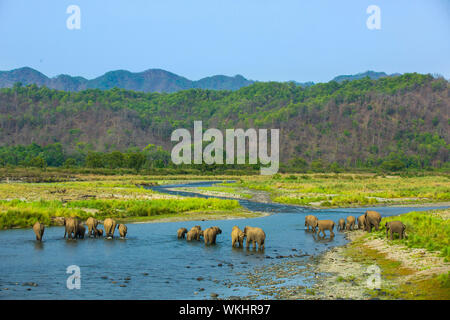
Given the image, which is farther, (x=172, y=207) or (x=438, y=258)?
(x=172, y=207)

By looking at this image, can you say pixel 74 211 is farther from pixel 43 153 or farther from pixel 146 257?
pixel 43 153

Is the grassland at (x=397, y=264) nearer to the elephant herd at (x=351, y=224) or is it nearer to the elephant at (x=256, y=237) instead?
the elephant herd at (x=351, y=224)

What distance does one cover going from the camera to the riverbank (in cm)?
1430

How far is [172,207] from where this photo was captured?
38875 millimetres

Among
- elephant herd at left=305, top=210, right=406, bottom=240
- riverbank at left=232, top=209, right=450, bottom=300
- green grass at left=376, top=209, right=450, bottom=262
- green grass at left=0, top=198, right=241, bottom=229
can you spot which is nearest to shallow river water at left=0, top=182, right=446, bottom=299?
elephant herd at left=305, top=210, right=406, bottom=240

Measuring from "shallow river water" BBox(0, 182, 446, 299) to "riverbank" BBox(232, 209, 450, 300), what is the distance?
2.70ft

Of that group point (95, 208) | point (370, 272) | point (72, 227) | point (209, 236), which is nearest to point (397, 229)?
point (370, 272)

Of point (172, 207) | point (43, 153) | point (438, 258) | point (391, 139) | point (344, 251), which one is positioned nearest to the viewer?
point (438, 258)

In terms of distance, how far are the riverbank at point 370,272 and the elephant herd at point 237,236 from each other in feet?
6.25

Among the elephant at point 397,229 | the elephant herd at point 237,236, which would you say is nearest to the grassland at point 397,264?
the elephant at point 397,229

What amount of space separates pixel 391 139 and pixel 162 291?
601 ft

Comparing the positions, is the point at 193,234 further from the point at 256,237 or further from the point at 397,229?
the point at 397,229

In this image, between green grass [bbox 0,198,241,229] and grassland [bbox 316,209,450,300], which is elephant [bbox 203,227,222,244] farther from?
green grass [bbox 0,198,241,229]
